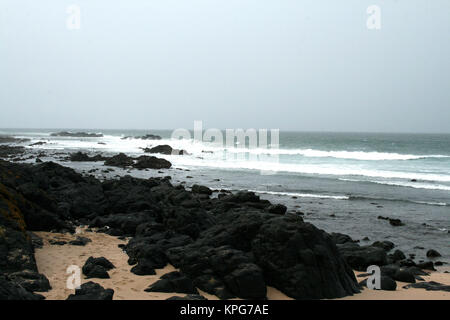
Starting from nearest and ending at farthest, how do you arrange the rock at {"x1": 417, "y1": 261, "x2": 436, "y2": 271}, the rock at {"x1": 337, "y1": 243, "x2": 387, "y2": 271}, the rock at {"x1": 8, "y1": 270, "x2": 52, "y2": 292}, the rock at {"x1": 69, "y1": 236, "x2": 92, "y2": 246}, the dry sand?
1. the rock at {"x1": 8, "y1": 270, "x2": 52, "y2": 292}
2. the dry sand
3. the rock at {"x1": 337, "y1": 243, "x2": 387, "y2": 271}
4. the rock at {"x1": 417, "y1": 261, "x2": 436, "y2": 271}
5. the rock at {"x1": 69, "y1": 236, "x2": 92, "y2": 246}

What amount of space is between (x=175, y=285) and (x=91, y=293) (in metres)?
1.65

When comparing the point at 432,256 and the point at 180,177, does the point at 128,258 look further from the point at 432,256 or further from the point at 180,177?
the point at 180,177

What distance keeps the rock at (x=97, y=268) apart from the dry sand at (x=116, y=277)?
6.0 inches

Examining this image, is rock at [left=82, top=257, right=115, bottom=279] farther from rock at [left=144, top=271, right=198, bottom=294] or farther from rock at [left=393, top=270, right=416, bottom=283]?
rock at [left=393, top=270, right=416, bottom=283]

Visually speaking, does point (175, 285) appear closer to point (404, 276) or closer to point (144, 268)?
point (144, 268)

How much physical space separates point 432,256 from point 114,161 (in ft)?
106

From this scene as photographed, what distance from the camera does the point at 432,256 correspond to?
37.6 ft

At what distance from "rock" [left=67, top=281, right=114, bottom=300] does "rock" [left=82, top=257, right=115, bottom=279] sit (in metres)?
1.02

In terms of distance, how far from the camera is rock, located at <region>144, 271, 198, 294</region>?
7250mm

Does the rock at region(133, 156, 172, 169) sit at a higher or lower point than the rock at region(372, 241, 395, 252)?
higher

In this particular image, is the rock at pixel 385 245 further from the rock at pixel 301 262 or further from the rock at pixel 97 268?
the rock at pixel 97 268


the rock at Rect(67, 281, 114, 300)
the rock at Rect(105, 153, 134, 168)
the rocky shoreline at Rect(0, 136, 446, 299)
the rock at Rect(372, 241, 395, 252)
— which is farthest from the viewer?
the rock at Rect(105, 153, 134, 168)

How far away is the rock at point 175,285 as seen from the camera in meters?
7.25

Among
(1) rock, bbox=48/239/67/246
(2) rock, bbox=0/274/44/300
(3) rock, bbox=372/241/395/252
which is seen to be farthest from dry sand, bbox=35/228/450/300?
(3) rock, bbox=372/241/395/252
